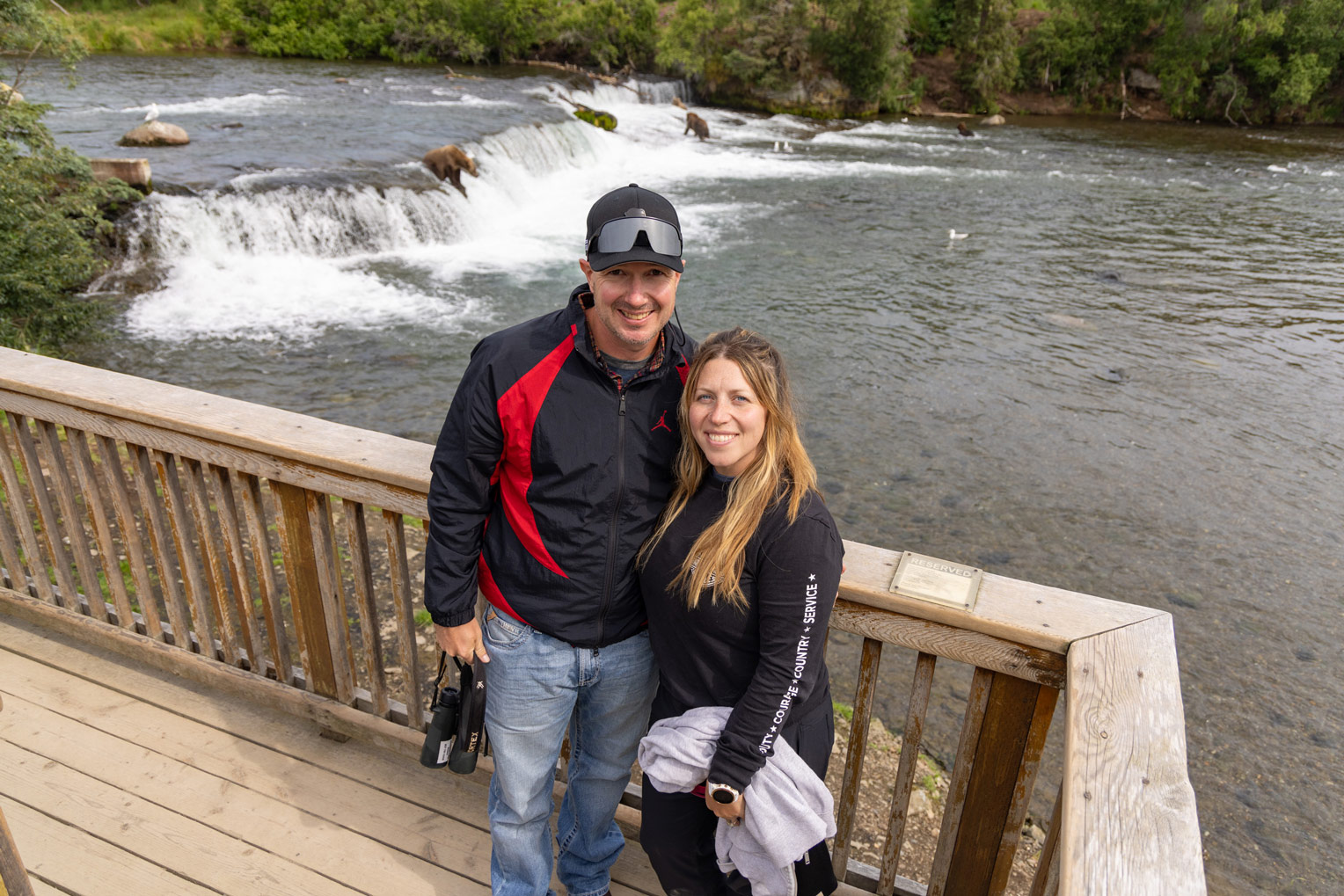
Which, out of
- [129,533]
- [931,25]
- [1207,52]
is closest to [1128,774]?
[129,533]

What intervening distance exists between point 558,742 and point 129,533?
1.97m

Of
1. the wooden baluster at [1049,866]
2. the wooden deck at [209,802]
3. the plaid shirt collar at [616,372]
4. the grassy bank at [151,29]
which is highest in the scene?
the grassy bank at [151,29]

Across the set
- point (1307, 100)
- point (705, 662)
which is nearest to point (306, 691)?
point (705, 662)

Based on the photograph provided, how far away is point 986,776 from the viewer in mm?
2125

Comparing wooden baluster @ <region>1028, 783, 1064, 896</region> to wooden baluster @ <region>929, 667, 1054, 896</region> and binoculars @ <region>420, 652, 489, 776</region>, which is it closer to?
wooden baluster @ <region>929, 667, 1054, 896</region>

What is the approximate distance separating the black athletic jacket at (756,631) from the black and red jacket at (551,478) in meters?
0.13

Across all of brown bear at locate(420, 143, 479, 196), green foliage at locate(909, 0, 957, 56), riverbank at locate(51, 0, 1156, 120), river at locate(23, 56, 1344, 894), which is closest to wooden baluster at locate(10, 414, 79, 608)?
river at locate(23, 56, 1344, 894)

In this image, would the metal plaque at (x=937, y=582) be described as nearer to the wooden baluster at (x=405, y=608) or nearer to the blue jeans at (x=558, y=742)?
the blue jeans at (x=558, y=742)

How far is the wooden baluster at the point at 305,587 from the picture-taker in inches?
109

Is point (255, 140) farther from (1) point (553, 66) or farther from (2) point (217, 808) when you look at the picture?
(1) point (553, 66)

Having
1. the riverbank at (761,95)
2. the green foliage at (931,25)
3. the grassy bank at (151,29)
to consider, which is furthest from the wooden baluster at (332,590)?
the green foliage at (931,25)

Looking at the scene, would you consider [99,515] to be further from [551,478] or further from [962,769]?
[962,769]

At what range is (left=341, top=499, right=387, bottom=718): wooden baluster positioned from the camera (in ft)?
8.89

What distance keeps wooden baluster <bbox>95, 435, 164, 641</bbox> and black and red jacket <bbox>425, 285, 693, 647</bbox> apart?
161cm
